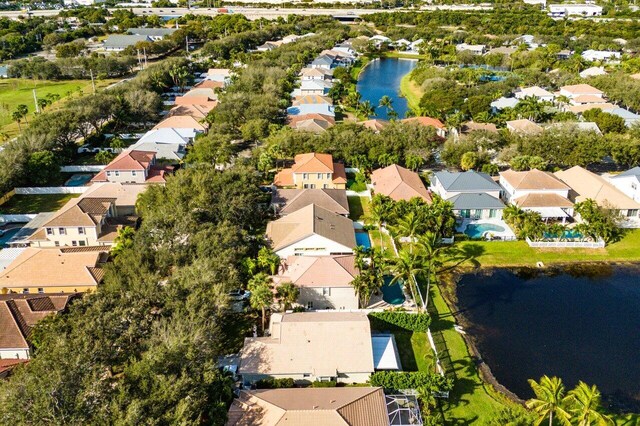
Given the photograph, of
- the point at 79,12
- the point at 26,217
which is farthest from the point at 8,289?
the point at 79,12

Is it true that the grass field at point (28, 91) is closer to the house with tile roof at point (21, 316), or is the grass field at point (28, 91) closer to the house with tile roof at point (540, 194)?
the house with tile roof at point (21, 316)

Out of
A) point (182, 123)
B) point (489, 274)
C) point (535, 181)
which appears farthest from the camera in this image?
point (182, 123)

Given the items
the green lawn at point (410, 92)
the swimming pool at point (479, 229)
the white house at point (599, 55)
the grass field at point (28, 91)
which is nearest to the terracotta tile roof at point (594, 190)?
the swimming pool at point (479, 229)

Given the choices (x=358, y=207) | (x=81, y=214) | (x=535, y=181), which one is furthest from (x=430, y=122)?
(x=81, y=214)

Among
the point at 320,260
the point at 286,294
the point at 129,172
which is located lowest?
the point at 286,294

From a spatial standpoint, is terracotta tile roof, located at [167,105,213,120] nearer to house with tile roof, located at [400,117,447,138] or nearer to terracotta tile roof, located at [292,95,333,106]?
terracotta tile roof, located at [292,95,333,106]

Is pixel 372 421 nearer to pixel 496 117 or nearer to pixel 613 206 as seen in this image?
pixel 613 206

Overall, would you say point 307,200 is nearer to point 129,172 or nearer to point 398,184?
point 398,184
